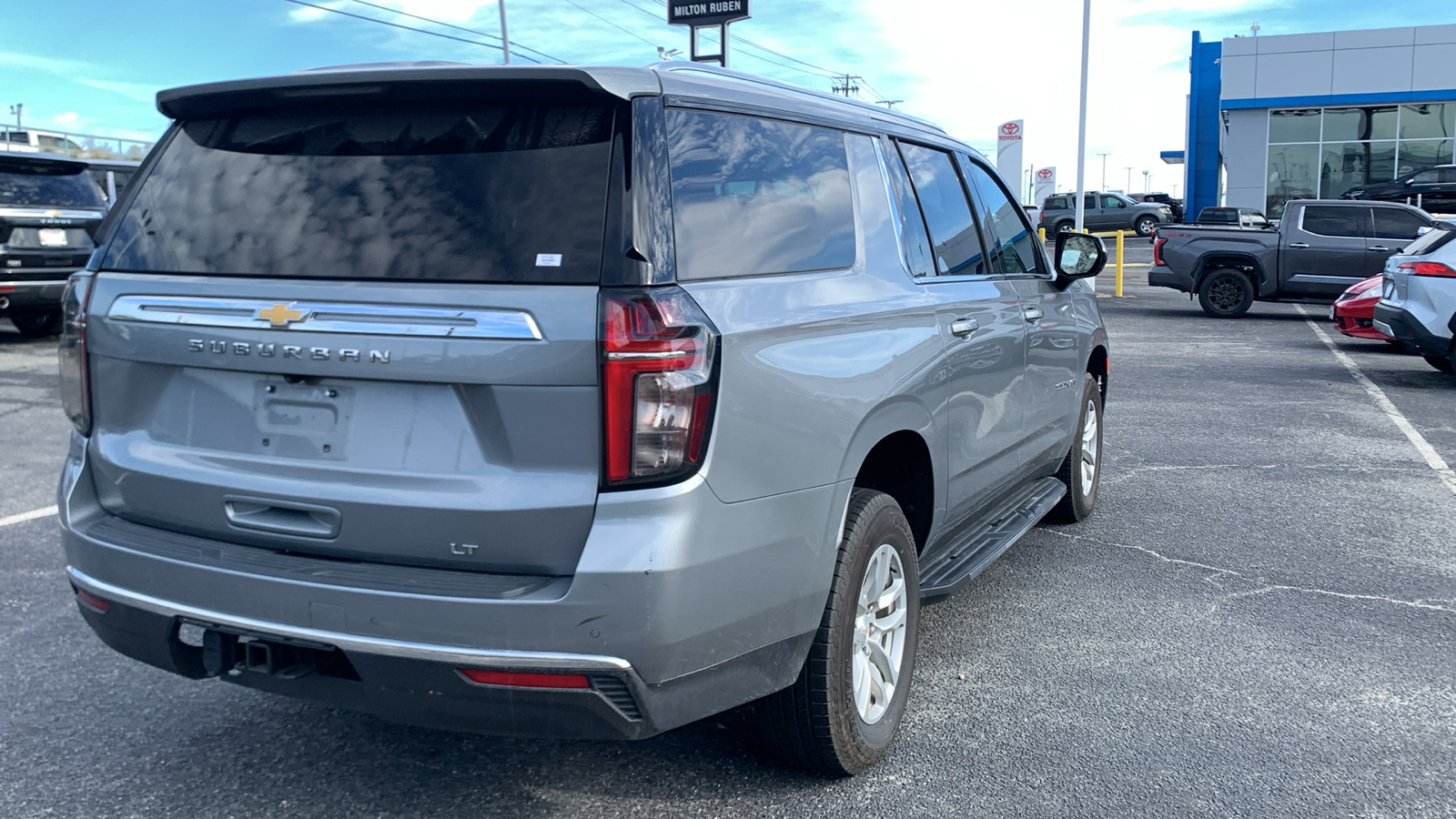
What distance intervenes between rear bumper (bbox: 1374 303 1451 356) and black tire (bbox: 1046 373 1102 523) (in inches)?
262

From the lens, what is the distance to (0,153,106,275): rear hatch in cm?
1266

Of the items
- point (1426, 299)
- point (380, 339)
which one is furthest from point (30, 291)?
point (1426, 299)

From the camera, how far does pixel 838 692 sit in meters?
3.10

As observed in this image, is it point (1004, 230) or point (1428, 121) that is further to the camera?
point (1428, 121)

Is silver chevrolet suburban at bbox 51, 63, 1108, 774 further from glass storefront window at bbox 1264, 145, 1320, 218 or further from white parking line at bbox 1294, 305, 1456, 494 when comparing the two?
glass storefront window at bbox 1264, 145, 1320, 218

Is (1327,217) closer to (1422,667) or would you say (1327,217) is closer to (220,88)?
(1422,667)

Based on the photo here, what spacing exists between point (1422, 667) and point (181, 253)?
13.8 feet

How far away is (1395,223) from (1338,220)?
0.84 m

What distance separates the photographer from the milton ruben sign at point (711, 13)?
83.8 ft

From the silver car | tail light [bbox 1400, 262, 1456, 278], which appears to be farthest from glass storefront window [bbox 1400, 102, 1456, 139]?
tail light [bbox 1400, 262, 1456, 278]

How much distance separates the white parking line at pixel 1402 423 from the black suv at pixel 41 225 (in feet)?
40.6

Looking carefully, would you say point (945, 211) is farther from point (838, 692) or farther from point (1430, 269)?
point (1430, 269)

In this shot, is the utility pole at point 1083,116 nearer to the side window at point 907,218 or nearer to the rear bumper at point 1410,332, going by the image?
the rear bumper at point 1410,332

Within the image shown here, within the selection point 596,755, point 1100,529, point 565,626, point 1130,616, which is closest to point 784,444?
point 565,626
